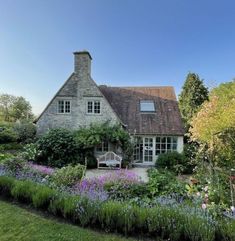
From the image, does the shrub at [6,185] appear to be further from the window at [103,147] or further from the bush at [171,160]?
the bush at [171,160]

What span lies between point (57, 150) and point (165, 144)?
25.2ft

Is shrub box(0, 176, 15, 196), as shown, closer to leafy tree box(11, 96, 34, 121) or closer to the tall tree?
the tall tree

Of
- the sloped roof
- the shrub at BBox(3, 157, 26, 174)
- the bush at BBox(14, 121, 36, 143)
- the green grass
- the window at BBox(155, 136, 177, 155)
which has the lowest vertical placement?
the green grass

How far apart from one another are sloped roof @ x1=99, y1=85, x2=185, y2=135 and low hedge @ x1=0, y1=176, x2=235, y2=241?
11149 mm

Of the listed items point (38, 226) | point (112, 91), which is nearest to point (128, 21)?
point (112, 91)

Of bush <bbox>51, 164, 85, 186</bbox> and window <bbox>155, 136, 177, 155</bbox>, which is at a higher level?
window <bbox>155, 136, 177, 155</bbox>

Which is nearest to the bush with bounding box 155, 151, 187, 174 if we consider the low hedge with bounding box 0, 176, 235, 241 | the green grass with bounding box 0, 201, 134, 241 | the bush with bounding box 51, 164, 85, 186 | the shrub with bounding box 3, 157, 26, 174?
the bush with bounding box 51, 164, 85, 186

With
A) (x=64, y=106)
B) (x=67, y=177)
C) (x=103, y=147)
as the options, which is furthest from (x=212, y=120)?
(x=64, y=106)

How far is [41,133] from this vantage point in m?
17.0

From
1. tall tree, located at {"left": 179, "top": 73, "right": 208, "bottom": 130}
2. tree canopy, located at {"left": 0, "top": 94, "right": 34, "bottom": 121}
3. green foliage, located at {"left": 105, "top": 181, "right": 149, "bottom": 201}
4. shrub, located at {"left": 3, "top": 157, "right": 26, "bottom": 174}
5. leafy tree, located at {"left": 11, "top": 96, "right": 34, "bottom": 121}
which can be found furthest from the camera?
leafy tree, located at {"left": 11, "top": 96, "right": 34, "bottom": 121}

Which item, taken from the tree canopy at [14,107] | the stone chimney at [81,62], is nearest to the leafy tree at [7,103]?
the tree canopy at [14,107]

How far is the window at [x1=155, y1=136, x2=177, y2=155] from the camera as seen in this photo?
15969mm

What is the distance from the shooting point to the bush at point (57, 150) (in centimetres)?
1461

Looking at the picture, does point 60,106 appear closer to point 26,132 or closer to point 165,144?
point 26,132
